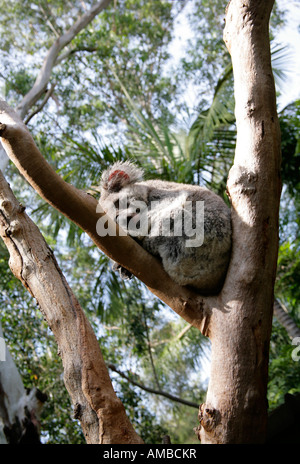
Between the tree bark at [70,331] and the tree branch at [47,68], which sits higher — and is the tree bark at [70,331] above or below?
below

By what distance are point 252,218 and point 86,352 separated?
1.12 metres

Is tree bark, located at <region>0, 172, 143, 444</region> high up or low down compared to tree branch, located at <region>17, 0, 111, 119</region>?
down

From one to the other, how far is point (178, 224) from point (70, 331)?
3.06 feet

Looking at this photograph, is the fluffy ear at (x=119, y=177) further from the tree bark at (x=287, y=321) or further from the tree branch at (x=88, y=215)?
the tree bark at (x=287, y=321)

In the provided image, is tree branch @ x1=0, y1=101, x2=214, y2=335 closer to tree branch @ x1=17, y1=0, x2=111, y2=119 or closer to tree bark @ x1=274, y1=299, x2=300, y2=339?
tree bark @ x1=274, y1=299, x2=300, y2=339

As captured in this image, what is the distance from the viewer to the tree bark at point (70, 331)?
196 cm

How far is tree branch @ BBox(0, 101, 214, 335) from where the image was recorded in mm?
1903

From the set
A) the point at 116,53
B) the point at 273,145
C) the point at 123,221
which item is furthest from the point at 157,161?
the point at 116,53

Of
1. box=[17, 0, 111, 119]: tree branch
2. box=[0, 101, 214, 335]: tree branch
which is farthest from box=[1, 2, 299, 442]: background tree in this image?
box=[0, 101, 214, 335]: tree branch

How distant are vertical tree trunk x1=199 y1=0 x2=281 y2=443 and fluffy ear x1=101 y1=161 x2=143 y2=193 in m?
0.94

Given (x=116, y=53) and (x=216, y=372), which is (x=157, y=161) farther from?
(x=116, y=53)

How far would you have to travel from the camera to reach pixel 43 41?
11.9 meters

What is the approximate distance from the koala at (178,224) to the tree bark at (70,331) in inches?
24.1

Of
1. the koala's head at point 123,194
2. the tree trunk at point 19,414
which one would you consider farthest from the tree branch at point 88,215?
the tree trunk at point 19,414
